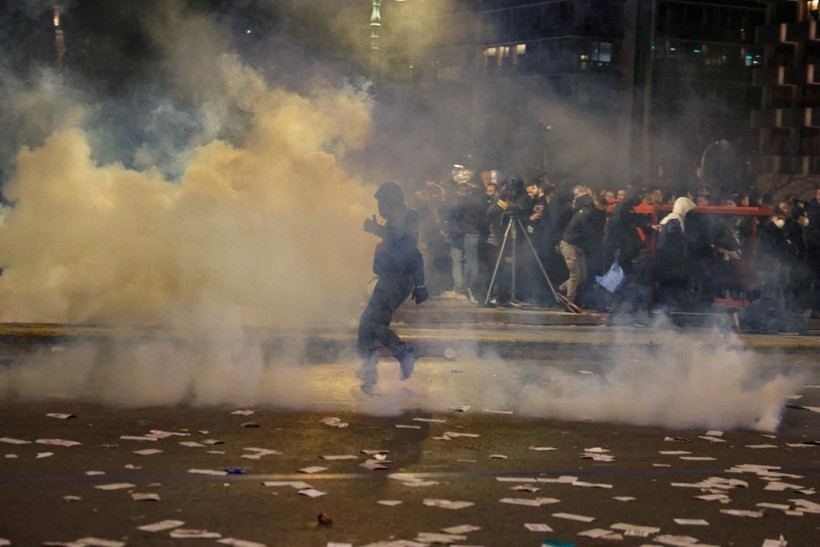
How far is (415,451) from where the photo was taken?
7879 mm

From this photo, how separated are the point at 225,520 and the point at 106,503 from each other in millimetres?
656

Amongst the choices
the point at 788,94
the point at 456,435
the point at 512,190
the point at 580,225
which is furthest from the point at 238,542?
the point at 788,94

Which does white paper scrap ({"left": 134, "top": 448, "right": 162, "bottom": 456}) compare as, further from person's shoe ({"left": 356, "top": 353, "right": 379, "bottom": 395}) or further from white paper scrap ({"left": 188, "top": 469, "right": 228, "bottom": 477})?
person's shoe ({"left": 356, "top": 353, "right": 379, "bottom": 395})

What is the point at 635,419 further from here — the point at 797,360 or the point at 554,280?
the point at 554,280

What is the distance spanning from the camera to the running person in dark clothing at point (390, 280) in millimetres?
10703

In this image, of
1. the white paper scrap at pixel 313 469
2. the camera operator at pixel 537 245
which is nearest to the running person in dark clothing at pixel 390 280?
the white paper scrap at pixel 313 469

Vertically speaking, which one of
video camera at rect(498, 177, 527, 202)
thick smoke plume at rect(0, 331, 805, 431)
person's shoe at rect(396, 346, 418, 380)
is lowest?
thick smoke plume at rect(0, 331, 805, 431)

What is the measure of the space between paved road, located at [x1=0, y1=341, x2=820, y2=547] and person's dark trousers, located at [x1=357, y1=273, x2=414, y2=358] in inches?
15.3

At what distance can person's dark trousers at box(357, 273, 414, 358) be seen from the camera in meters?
10.7

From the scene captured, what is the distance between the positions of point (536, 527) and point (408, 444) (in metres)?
2.20

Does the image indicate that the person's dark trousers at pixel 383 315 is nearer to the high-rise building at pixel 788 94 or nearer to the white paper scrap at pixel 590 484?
the white paper scrap at pixel 590 484

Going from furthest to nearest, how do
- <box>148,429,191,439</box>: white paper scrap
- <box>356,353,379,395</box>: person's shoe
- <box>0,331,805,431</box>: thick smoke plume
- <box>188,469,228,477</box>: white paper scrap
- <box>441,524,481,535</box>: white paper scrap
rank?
1. <box>356,353,379,395</box>: person's shoe
2. <box>0,331,805,431</box>: thick smoke plume
3. <box>148,429,191,439</box>: white paper scrap
4. <box>188,469,228,477</box>: white paper scrap
5. <box>441,524,481,535</box>: white paper scrap

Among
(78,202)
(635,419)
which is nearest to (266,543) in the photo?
(635,419)

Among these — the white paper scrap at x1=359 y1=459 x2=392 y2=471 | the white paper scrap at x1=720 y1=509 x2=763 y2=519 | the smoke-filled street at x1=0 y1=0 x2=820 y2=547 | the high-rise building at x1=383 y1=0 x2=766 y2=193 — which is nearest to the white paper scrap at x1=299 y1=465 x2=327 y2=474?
the smoke-filled street at x1=0 y1=0 x2=820 y2=547
